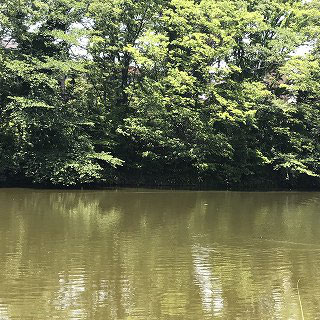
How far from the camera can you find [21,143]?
19188 millimetres

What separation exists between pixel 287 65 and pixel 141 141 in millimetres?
9009

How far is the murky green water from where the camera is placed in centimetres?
530

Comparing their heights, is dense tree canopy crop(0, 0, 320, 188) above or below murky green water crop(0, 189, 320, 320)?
above

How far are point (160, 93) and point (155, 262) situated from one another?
15.2 m

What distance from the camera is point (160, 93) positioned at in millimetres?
21672

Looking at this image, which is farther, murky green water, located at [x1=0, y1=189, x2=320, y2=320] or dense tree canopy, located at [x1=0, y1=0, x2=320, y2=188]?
dense tree canopy, located at [x1=0, y1=0, x2=320, y2=188]

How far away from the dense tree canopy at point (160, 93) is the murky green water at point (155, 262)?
6104 mm

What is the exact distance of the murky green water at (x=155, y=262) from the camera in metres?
5.30

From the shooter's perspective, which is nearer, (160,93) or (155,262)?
(155,262)

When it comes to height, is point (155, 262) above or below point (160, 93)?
below

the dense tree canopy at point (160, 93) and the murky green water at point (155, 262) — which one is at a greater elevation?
the dense tree canopy at point (160, 93)

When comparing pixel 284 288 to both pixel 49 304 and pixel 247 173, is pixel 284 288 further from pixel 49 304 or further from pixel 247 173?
pixel 247 173

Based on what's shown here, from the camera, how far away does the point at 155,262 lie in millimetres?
7414

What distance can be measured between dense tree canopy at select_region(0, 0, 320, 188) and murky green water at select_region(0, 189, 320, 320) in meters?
6.10
